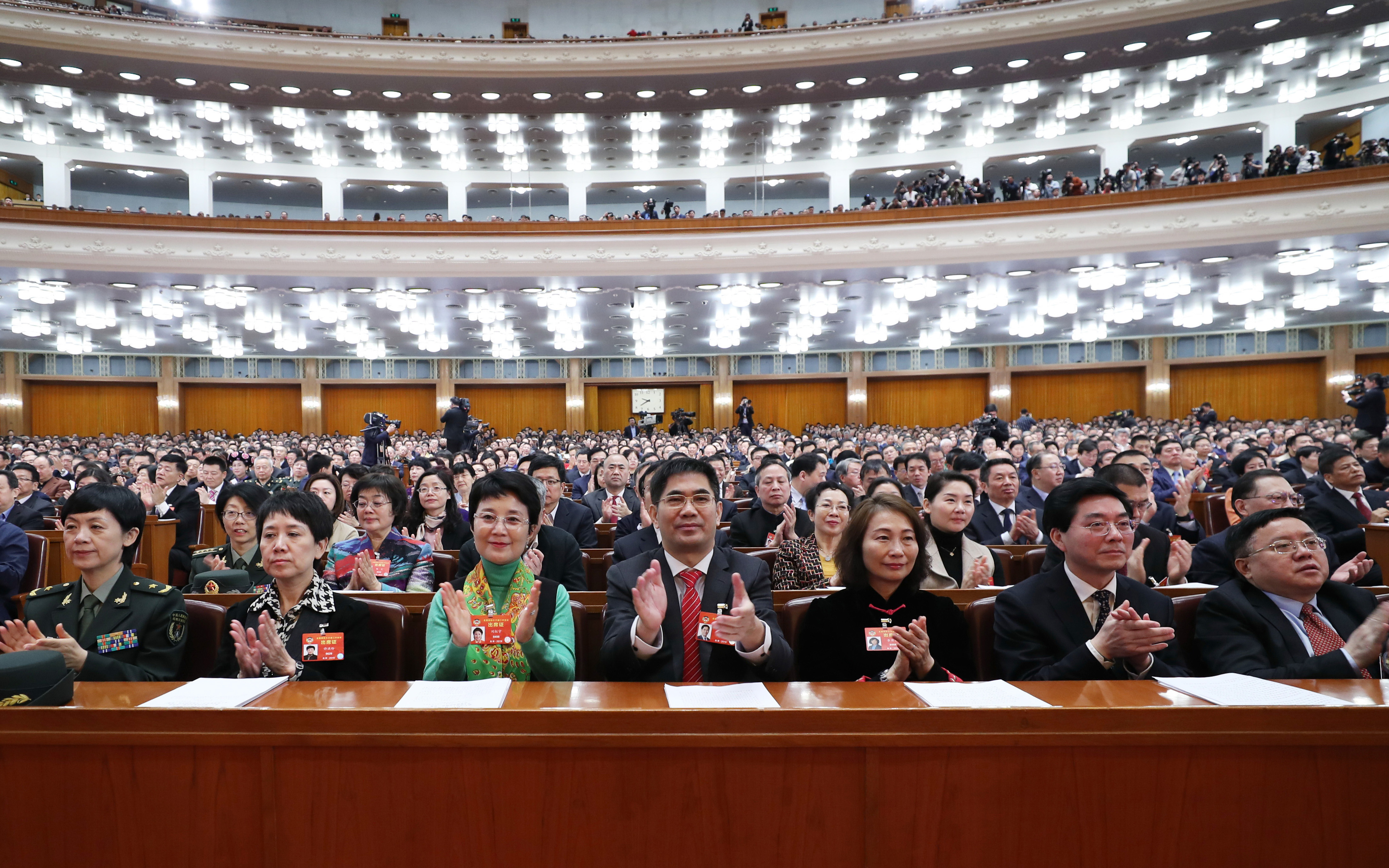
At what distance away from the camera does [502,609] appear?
2.16 meters

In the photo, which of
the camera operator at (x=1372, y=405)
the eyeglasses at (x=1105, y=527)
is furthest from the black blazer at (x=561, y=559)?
the camera operator at (x=1372, y=405)

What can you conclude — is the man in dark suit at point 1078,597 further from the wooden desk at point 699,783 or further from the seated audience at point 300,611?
the seated audience at point 300,611

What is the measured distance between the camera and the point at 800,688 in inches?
61.8

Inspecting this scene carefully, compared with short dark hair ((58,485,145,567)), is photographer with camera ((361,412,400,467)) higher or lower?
higher

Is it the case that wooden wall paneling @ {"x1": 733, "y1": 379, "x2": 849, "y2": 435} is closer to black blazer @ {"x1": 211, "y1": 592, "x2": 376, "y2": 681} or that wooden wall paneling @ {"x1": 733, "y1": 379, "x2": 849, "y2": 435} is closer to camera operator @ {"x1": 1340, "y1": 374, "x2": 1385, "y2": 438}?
camera operator @ {"x1": 1340, "y1": 374, "x2": 1385, "y2": 438}

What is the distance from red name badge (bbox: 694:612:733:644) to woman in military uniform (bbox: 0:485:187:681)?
1751 mm

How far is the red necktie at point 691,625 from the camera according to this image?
2068 millimetres

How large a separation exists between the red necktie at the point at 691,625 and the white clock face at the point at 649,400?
23.7m

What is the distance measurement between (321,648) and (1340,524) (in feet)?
18.0

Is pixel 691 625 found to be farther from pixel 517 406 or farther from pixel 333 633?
pixel 517 406

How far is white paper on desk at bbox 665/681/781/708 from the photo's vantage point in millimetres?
1398

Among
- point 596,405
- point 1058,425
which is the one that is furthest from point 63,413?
point 1058,425

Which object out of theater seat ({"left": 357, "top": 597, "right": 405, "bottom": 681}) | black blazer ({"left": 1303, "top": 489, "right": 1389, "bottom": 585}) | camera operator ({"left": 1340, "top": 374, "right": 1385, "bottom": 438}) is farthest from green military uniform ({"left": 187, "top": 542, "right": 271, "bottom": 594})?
camera operator ({"left": 1340, "top": 374, "right": 1385, "bottom": 438})

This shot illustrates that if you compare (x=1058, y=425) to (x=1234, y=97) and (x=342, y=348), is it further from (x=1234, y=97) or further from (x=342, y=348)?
(x=342, y=348)
